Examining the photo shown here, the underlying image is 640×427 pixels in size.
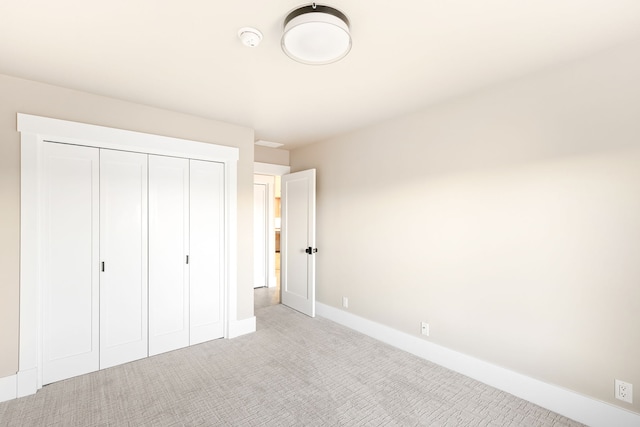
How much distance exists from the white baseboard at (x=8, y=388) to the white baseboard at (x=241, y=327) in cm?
175

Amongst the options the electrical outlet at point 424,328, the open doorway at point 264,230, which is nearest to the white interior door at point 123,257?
the electrical outlet at point 424,328

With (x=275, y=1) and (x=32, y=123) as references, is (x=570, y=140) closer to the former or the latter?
(x=275, y=1)

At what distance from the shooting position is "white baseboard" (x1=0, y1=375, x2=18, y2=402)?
2289mm

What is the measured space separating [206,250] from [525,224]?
308cm

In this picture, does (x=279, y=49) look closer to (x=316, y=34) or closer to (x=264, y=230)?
(x=316, y=34)

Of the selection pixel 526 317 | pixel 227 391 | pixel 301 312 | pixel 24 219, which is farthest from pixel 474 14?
pixel 301 312

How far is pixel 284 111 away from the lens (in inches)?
123

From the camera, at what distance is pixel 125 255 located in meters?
2.90

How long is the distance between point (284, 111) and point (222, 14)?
1.50m

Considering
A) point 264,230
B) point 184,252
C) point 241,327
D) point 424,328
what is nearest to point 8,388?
point 184,252

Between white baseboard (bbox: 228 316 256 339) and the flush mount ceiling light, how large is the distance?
9.61 ft

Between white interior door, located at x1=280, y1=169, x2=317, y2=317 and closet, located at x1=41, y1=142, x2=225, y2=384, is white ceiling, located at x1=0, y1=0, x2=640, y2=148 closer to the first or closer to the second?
closet, located at x1=41, y1=142, x2=225, y2=384

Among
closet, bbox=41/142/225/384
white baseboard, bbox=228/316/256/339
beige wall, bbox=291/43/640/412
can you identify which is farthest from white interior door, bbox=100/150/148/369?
beige wall, bbox=291/43/640/412

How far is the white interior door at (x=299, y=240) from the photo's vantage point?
13.8ft
